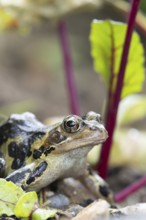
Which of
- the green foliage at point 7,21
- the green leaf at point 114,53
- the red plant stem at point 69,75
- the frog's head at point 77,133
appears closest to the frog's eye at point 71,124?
the frog's head at point 77,133

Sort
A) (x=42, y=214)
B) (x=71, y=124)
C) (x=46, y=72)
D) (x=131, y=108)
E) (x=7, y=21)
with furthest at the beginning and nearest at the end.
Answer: (x=46, y=72), (x=7, y=21), (x=131, y=108), (x=71, y=124), (x=42, y=214)

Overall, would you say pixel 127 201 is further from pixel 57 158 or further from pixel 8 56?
pixel 8 56

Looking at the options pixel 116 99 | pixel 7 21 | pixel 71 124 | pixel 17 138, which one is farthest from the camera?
pixel 7 21

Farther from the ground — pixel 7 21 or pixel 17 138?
pixel 7 21

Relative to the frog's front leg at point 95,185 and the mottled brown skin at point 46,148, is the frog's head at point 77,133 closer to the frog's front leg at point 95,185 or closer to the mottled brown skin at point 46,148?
the mottled brown skin at point 46,148

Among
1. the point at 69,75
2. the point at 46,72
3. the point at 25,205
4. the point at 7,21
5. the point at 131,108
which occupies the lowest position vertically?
the point at 46,72

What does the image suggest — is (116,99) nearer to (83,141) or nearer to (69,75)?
(83,141)

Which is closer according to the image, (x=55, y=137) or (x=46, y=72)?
(x=55, y=137)

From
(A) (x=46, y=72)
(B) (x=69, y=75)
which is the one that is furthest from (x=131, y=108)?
(A) (x=46, y=72)

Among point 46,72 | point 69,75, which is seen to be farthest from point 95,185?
point 46,72
